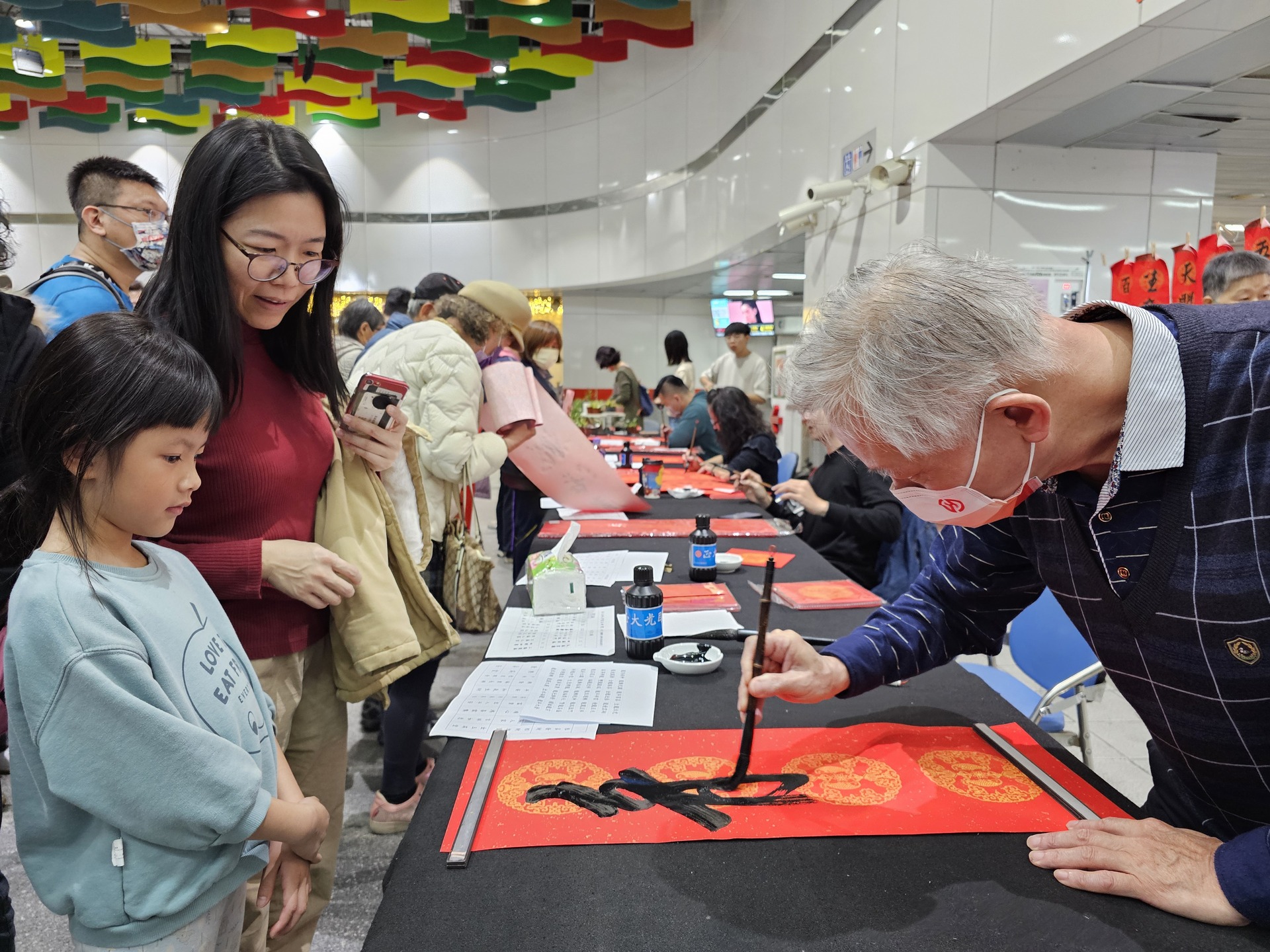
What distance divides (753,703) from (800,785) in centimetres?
13

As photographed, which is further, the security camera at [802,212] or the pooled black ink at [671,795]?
Answer: the security camera at [802,212]

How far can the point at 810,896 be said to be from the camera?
0.85 meters

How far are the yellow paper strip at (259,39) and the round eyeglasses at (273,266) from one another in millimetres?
7801

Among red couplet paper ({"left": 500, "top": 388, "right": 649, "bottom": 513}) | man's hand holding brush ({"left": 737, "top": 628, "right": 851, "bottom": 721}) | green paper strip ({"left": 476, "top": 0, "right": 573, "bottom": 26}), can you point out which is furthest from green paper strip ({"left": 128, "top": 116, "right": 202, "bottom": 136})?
man's hand holding brush ({"left": 737, "top": 628, "right": 851, "bottom": 721})

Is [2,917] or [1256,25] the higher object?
[1256,25]

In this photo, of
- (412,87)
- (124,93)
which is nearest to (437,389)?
(412,87)

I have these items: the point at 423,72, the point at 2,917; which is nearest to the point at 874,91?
the point at 2,917

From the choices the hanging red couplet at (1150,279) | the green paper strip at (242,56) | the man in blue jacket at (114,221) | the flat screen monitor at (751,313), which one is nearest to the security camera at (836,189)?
the hanging red couplet at (1150,279)

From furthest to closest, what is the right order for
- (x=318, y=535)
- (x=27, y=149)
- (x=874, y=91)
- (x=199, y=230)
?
(x=27, y=149) < (x=874, y=91) < (x=318, y=535) < (x=199, y=230)

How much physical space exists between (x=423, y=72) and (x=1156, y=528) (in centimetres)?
916

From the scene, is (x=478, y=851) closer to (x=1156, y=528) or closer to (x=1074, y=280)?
(x=1156, y=528)

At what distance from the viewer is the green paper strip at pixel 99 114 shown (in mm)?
10062

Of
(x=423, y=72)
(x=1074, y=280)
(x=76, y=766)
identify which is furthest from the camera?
(x=423, y=72)

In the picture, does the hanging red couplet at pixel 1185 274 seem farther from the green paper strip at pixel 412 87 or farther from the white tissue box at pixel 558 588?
the green paper strip at pixel 412 87
